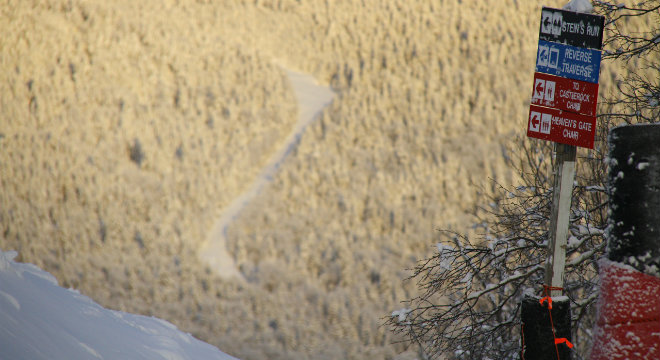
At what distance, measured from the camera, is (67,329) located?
5016mm

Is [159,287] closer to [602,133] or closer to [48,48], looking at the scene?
[48,48]

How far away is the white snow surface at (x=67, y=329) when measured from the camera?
4266mm

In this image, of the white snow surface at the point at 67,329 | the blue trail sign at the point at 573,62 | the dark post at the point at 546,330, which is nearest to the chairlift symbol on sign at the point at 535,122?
the blue trail sign at the point at 573,62

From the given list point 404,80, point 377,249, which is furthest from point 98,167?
point 404,80

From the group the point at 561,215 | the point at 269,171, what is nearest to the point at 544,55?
the point at 561,215

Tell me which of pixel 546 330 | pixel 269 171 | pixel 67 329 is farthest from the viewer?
pixel 269 171

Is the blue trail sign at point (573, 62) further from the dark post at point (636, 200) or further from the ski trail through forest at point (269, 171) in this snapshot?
the ski trail through forest at point (269, 171)

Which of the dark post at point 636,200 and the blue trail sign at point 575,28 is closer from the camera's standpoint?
the dark post at point 636,200

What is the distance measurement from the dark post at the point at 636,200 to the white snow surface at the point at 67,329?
394cm

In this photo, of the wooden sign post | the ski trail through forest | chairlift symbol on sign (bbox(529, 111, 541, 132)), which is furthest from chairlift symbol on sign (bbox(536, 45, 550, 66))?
the ski trail through forest

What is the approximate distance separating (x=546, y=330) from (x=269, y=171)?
69.7 ft

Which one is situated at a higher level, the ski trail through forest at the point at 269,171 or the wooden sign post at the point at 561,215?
the ski trail through forest at the point at 269,171

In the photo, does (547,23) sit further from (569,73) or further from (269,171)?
(269,171)

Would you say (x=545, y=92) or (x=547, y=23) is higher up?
(x=547, y=23)
